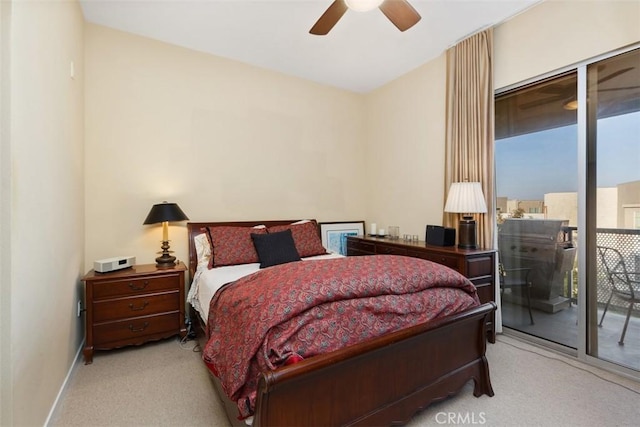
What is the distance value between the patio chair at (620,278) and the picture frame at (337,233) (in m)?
2.69

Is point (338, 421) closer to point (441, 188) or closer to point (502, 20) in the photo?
point (441, 188)

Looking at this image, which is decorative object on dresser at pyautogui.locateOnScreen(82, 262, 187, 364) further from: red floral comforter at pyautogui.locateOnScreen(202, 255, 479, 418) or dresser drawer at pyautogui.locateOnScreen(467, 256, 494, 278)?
dresser drawer at pyautogui.locateOnScreen(467, 256, 494, 278)

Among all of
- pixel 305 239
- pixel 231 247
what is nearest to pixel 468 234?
pixel 305 239

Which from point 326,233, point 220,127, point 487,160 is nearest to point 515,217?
point 487,160

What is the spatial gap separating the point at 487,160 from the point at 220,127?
2928 millimetres

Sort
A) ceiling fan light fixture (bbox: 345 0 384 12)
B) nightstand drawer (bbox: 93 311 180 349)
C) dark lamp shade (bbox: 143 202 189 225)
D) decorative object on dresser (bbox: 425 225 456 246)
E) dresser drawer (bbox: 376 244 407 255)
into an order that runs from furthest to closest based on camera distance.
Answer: dresser drawer (bbox: 376 244 407 255) → decorative object on dresser (bbox: 425 225 456 246) → dark lamp shade (bbox: 143 202 189 225) → nightstand drawer (bbox: 93 311 180 349) → ceiling fan light fixture (bbox: 345 0 384 12)

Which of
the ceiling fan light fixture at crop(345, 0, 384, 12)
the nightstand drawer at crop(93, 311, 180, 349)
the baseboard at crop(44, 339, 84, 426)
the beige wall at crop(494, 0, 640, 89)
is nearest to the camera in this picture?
the baseboard at crop(44, 339, 84, 426)

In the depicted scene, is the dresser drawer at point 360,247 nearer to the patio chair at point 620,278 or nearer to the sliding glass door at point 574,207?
the sliding glass door at point 574,207

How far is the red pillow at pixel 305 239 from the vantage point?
3.28 m

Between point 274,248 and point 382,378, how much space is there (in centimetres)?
167

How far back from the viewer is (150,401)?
1.92 m

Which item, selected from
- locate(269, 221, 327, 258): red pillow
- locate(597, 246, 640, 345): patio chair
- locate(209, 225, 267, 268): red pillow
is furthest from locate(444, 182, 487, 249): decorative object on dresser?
locate(209, 225, 267, 268): red pillow

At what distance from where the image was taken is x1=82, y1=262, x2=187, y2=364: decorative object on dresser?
95.9 inches

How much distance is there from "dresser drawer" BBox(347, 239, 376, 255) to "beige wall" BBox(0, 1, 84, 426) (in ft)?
9.57
